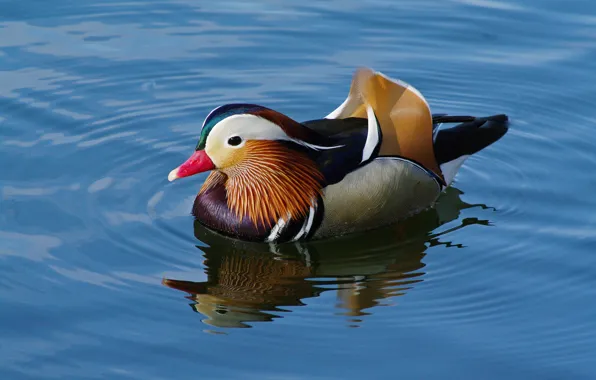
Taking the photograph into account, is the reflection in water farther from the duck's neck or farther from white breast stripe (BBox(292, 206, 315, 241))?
the duck's neck

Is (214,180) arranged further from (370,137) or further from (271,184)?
(370,137)

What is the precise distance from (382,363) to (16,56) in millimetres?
6282

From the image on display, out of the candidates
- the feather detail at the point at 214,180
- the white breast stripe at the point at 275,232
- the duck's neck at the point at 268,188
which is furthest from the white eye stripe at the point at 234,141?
the white breast stripe at the point at 275,232

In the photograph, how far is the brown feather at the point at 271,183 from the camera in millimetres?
8961

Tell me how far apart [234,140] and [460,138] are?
204 cm

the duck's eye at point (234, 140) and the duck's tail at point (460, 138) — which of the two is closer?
the duck's eye at point (234, 140)

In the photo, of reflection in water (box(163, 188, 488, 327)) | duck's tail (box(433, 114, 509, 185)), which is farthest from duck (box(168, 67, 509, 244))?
duck's tail (box(433, 114, 509, 185))

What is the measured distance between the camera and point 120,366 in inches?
279

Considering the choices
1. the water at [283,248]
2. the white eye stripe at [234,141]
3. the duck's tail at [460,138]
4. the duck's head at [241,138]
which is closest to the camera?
the water at [283,248]

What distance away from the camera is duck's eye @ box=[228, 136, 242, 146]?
8773 millimetres

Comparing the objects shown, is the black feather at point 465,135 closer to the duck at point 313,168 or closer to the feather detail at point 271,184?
the duck at point 313,168

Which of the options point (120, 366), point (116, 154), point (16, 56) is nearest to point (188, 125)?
point (116, 154)

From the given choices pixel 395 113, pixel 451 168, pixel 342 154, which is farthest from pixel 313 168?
pixel 451 168

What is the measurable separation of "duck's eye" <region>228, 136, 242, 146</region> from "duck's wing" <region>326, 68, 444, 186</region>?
98 cm
